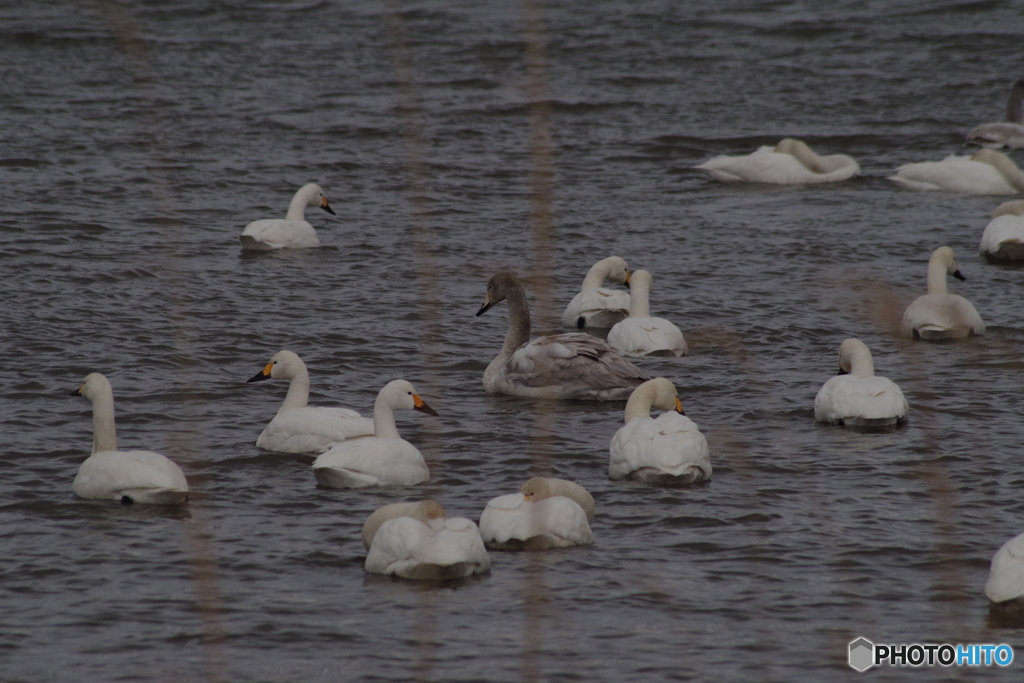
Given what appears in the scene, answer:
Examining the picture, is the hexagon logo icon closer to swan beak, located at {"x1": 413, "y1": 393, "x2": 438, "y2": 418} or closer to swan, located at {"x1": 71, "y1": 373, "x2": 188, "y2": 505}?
swan beak, located at {"x1": 413, "y1": 393, "x2": 438, "y2": 418}

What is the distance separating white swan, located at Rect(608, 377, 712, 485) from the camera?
8211mm

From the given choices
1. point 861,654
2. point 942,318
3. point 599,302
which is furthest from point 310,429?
point 942,318

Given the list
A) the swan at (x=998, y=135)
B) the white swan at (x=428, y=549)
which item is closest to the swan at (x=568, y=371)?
the white swan at (x=428, y=549)

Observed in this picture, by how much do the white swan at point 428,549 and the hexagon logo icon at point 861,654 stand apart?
174cm

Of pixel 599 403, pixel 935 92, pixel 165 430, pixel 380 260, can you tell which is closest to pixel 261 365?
pixel 165 430

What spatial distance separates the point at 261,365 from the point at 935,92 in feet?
50.8

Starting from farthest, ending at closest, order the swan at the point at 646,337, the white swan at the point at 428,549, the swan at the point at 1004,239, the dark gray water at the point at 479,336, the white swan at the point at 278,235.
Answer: the white swan at the point at 278,235 → the swan at the point at 1004,239 → the swan at the point at 646,337 → the white swan at the point at 428,549 → the dark gray water at the point at 479,336

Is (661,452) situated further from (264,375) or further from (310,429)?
(264,375)

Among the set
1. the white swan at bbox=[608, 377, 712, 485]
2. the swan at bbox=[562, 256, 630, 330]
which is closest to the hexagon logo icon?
the white swan at bbox=[608, 377, 712, 485]

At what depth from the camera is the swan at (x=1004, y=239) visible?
14406mm

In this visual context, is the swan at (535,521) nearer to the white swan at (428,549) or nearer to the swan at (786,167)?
the white swan at (428,549)

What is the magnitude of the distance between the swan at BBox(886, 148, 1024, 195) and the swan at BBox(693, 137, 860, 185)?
0.67m

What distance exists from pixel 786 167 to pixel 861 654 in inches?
510

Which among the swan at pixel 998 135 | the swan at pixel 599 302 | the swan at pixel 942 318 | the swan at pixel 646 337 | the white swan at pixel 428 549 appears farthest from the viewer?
the swan at pixel 998 135
